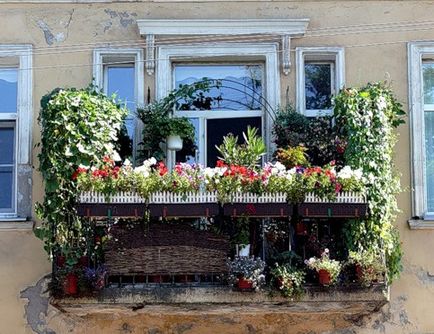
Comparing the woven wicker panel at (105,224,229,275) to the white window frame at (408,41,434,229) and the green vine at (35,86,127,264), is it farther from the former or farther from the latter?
the white window frame at (408,41,434,229)

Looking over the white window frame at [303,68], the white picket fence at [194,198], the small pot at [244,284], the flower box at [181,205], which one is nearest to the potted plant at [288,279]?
the small pot at [244,284]

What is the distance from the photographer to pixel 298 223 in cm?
904

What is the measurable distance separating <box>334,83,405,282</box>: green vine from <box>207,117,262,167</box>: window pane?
3.63 feet

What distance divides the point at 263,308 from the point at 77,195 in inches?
83.7

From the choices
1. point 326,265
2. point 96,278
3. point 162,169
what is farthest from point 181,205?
point 326,265

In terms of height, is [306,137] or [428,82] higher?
[428,82]

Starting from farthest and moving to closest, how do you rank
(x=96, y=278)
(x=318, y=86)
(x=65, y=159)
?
1. (x=318, y=86)
2. (x=65, y=159)
3. (x=96, y=278)

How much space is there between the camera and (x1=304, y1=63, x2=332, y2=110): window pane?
10.2 metres

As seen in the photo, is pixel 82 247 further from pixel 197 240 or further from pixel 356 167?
pixel 356 167

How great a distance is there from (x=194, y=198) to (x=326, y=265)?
1419 mm

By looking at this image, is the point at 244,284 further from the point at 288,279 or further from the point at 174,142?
the point at 174,142

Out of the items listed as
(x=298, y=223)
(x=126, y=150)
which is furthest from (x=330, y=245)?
(x=126, y=150)

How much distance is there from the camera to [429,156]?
10062mm

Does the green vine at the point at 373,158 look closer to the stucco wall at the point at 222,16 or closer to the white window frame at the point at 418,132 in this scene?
the white window frame at the point at 418,132
